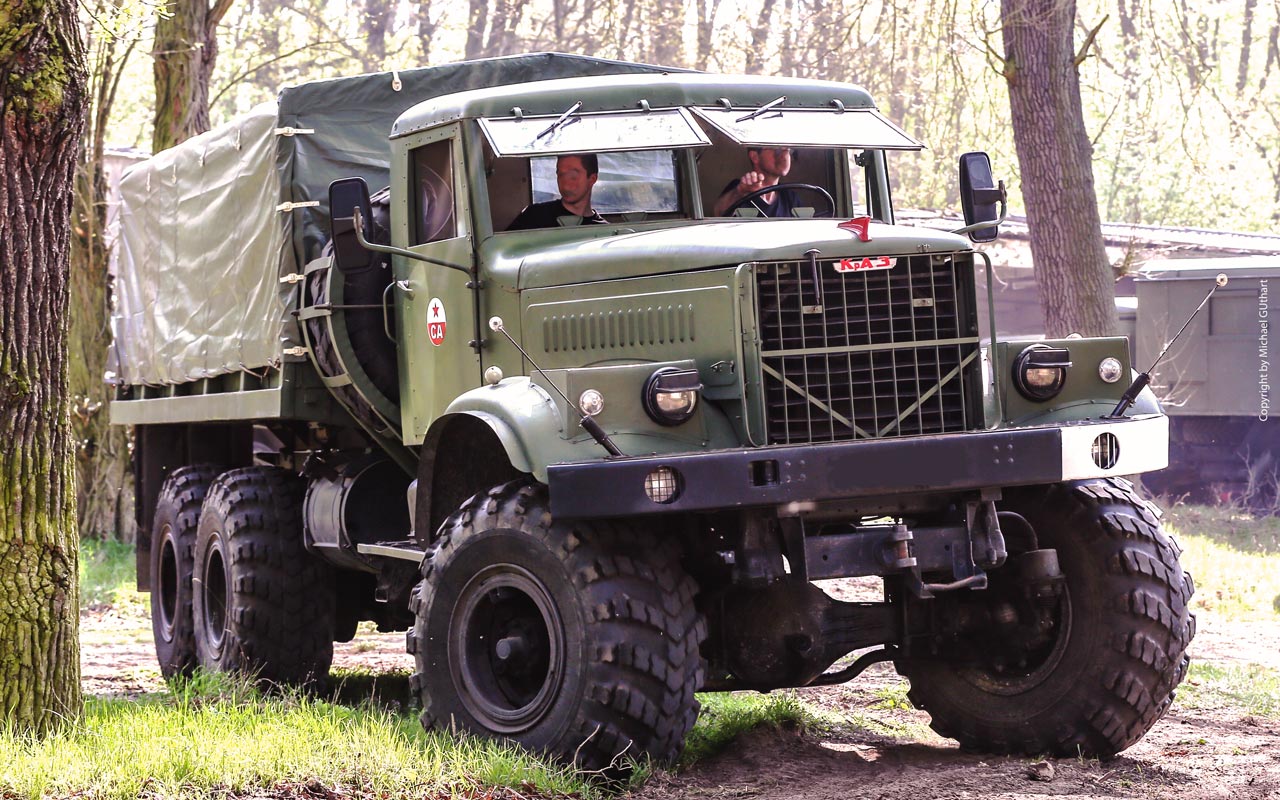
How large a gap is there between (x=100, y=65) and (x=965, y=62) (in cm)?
1560

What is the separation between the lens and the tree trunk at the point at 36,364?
21.1 ft

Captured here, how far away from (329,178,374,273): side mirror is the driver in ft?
5.03

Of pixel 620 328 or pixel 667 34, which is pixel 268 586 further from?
pixel 667 34

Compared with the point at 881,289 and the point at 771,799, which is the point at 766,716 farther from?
the point at 881,289

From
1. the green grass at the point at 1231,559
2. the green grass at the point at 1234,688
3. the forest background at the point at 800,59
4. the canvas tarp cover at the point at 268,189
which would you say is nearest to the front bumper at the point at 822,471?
the green grass at the point at 1234,688

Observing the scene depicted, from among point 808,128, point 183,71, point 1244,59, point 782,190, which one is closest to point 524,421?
→ point 782,190

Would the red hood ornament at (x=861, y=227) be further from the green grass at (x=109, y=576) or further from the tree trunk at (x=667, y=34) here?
the tree trunk at (x=667, y=34)

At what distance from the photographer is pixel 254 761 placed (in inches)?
226

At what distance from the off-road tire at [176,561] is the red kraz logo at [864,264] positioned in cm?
505

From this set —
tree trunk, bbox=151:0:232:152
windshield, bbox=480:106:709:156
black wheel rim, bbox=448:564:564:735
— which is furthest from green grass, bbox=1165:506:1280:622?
tree trunk, bbox=151:0:232:152

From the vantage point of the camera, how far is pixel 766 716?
734 cm

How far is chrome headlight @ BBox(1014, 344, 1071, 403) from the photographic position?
261 inches

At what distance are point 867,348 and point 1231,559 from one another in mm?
8313

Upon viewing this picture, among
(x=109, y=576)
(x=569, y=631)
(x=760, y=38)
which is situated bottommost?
(x=109, y=576)
